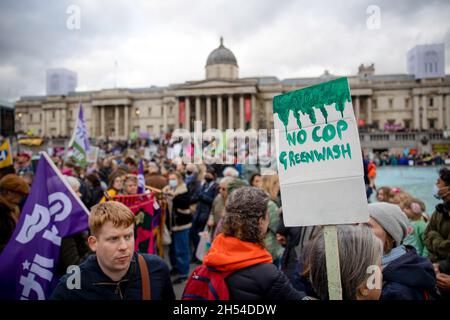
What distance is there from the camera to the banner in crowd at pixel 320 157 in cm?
200

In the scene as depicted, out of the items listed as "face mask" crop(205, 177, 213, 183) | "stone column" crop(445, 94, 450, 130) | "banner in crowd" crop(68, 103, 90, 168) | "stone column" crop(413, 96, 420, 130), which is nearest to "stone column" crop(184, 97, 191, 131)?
"stone column" crop(413, 96, 420, 130)

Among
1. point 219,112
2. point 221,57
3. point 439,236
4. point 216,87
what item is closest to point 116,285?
point 439,236

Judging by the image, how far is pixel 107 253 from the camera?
230cm

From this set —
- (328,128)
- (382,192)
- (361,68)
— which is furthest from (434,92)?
(328,128)

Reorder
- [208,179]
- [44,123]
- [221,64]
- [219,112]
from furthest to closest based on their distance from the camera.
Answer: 1. [44,123]
2. [221,64]
3. [219,112]
4. [208,179]

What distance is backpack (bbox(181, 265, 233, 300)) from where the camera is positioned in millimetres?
2021

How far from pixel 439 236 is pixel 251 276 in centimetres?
272

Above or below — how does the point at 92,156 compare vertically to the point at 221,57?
below

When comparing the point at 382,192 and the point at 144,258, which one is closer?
the point at 144,258

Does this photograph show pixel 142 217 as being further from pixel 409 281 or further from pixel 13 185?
pixel 409 281

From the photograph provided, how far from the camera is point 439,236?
366 cm

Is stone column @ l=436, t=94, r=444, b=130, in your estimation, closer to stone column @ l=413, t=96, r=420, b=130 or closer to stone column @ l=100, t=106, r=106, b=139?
stone column @ l=413, t=96, r=420, b=130

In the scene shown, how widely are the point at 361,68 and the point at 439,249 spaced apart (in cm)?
8382
